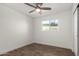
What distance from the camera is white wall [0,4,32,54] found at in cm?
367

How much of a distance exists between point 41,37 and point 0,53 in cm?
315

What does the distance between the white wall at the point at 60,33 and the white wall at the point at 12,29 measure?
116 centimetres

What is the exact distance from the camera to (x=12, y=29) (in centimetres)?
419

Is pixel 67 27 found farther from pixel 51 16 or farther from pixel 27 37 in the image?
pixel 27 37

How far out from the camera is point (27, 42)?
5.61 m

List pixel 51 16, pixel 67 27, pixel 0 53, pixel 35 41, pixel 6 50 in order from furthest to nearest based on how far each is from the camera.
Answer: pixel 35 41 < pixel 51 16 < pixel 67 27 < pixel 6 50 < pixel 0 53

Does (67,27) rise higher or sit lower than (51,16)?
lower

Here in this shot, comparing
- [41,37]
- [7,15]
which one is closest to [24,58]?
[7,15]

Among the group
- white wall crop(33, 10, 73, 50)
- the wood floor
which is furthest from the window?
the wood floor

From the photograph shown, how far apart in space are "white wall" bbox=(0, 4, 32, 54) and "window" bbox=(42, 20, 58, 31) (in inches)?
48.2

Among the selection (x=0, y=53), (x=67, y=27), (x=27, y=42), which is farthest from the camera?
(x=27, y=42)

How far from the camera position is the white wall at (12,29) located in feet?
12.0

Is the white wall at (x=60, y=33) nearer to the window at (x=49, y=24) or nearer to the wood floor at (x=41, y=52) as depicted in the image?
the window at (x=49, y=24)

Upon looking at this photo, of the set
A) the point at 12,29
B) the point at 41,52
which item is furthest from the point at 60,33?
the point at 12,29
